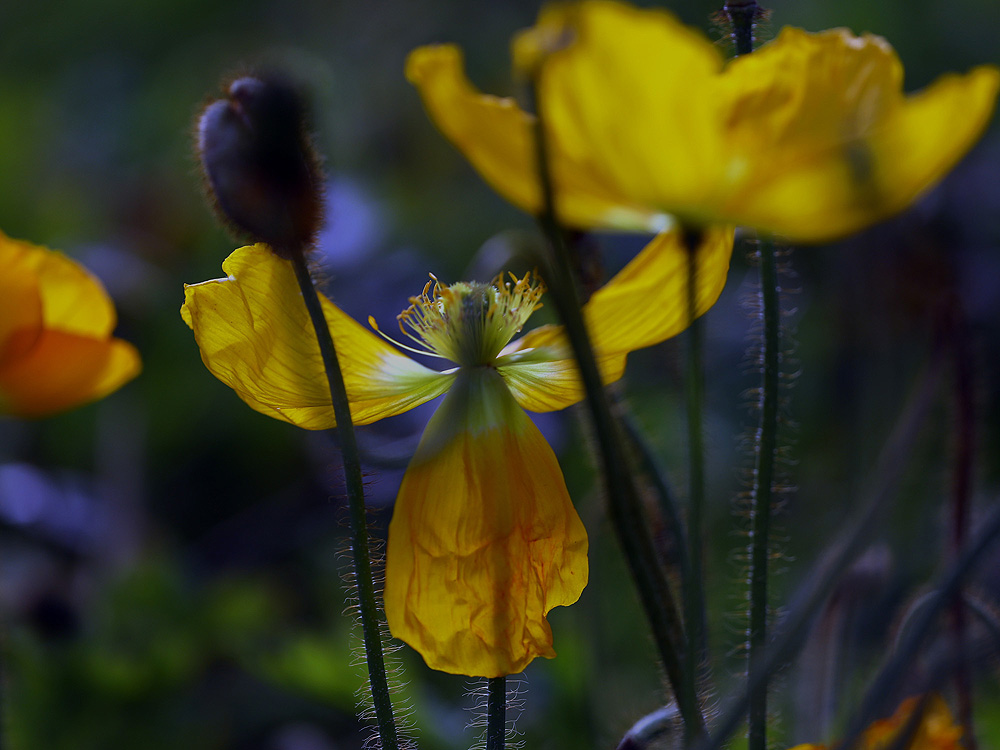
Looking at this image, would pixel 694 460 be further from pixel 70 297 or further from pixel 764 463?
pixel 70 297

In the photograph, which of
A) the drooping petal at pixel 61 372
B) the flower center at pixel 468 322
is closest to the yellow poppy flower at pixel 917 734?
the flower center at pixel 468 322

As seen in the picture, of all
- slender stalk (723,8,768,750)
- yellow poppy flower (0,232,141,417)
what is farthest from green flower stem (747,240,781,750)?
yellow poppy flower (0,232,141,417)

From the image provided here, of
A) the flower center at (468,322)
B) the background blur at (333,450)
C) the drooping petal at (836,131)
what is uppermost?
the drooping petal at (836,131)

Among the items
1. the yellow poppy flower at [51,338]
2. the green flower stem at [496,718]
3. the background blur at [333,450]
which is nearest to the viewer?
the green flower stem at [496,718]

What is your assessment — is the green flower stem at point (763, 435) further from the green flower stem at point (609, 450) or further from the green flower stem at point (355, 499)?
the green flower stem at point (355, 499)

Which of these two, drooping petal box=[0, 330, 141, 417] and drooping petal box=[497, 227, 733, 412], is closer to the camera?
drooping petal box=[497, 227, 733, 412]

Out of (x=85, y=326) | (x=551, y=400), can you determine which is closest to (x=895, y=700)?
(x=551, y=400)

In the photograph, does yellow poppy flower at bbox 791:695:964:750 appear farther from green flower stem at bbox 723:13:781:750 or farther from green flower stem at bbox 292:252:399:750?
green flower stem at bbox 292:252:399:750

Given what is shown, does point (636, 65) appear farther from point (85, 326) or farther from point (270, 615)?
point (270, 615)
